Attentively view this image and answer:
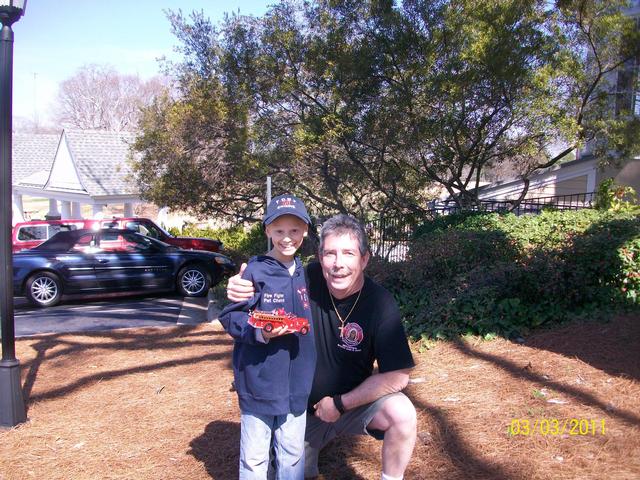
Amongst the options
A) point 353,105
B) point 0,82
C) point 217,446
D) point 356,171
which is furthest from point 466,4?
point 217,446

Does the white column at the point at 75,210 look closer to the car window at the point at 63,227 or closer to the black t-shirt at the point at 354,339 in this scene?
the car window at the point at 63,227

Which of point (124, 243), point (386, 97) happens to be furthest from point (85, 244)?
point (386, 97)

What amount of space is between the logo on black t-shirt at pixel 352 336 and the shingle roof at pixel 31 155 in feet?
94.4

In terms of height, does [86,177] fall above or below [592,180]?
above

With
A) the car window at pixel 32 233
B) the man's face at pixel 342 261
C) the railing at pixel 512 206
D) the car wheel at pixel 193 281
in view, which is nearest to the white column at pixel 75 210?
the car window at pixel 32 233

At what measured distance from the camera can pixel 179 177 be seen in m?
13.8

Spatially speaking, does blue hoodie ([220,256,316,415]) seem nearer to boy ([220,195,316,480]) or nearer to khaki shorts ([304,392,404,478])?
boy ([220,195,316,480])

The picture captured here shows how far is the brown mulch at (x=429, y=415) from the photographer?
11.1 ft

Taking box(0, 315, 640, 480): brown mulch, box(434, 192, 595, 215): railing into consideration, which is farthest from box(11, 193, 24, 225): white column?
A: box(0, 315, 640, 480): brown mulch

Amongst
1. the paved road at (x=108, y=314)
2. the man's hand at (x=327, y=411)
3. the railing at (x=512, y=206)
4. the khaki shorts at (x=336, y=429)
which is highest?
the railing at (x=512, y=206)

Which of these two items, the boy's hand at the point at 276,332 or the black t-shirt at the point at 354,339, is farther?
the black t-shirt at the point at 354,339

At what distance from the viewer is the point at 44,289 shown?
11.4 meters

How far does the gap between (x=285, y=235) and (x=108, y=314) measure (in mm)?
8167

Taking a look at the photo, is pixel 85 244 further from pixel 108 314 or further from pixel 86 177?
pixel 86 177
